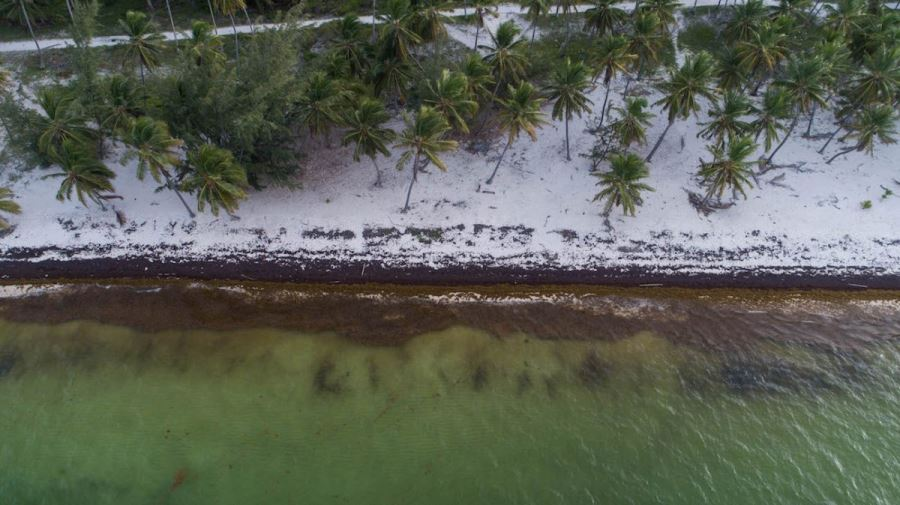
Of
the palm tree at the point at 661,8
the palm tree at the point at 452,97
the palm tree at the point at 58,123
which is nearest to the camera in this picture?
the palm tree at the point at 58,123

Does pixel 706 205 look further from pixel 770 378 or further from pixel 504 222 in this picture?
pixel 504 222

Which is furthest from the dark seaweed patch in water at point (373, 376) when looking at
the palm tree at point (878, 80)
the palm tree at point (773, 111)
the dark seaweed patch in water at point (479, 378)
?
the palm tree at point (878, 80)

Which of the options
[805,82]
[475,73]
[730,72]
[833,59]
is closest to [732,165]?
[805,82]

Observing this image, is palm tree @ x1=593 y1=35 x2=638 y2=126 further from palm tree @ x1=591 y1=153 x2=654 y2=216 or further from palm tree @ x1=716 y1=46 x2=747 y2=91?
palm tree @ x1=591 y1=153 x2=654 y2=216

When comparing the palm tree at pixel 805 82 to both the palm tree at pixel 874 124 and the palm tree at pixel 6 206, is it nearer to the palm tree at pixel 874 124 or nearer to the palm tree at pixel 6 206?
the palm tree at pixel 874 124

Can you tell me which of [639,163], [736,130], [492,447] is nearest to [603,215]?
[639,163]

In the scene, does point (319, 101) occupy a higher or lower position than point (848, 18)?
lower
